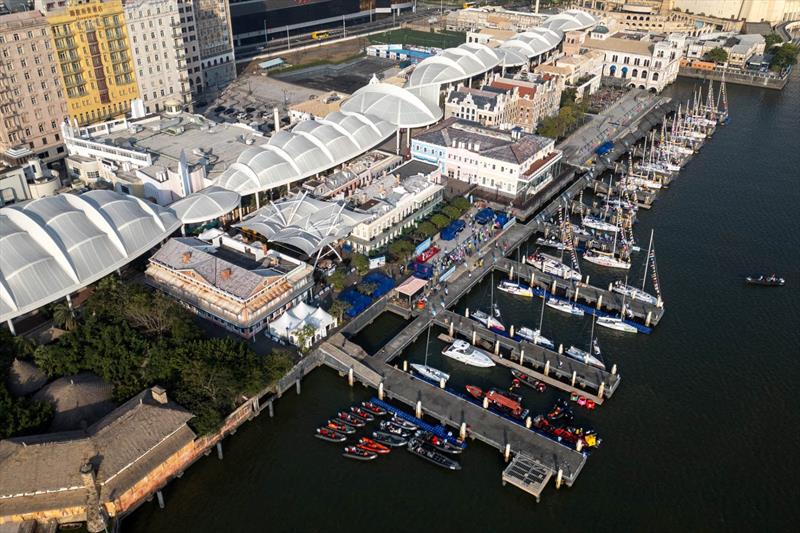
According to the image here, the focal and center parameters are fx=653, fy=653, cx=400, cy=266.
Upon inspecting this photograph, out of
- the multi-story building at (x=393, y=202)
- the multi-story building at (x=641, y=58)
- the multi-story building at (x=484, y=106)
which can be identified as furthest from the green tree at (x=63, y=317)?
the multi-story building at (x=641, y=58)

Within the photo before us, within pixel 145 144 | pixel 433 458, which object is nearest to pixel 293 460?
pixel 433 458

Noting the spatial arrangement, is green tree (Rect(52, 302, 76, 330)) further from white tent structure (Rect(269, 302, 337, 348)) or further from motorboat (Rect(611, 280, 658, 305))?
motorboat (Rect(611, 280, 658, 305))

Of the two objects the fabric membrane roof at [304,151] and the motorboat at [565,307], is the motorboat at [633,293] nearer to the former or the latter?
the motorboat at [565,307]

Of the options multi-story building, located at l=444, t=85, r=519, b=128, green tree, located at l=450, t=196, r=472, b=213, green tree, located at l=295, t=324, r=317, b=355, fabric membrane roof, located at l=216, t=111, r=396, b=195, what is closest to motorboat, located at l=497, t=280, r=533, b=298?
green tree, located at l=450, t=196, r=472, b=213

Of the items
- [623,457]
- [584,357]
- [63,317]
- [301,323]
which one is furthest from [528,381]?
[63,317]

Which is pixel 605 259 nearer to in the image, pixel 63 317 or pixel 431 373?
pixel 431 373

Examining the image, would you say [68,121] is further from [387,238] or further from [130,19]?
[387,238]
